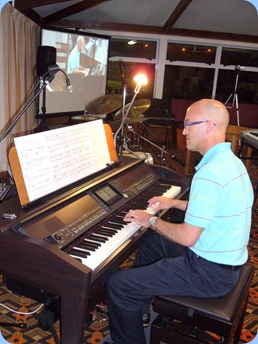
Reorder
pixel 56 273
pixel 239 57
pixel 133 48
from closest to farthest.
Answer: pixel 56 273 → pixel 133 48 → pixel 239 57

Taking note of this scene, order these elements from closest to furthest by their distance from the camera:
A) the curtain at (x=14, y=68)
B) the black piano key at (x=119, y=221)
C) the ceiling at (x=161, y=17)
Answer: the black piano key at (x=119, y=221)
the curtain at (x=14, y=68)
the ceiling at (x=161, y=17)

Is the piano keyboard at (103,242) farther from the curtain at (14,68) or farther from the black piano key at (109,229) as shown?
the curtain at (14,68)

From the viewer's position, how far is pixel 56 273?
1.44 meters

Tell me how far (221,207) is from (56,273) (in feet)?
2.58

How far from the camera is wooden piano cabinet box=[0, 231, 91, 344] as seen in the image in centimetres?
141

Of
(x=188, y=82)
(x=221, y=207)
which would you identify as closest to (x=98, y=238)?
(x=221, y=207)

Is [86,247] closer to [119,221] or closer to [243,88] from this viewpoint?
[119,221]

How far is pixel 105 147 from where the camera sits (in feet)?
7.47

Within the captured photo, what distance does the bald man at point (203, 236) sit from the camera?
5.24ft

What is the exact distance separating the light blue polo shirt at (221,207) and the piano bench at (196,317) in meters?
0.19

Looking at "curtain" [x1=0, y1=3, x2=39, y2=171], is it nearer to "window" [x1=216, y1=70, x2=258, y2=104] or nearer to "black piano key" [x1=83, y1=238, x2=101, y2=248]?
"black piano key" [x1=83, y1=238, x2=101, y2=248]

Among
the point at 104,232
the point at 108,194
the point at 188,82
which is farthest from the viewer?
the point at 188,82

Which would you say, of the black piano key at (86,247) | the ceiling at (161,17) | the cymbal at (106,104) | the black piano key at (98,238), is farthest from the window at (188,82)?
the black piano key at (86,247)

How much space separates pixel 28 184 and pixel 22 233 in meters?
0.24
